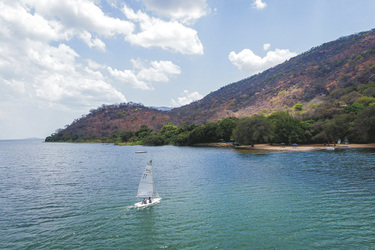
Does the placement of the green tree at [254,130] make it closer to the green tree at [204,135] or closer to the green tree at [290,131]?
the green tree at [290,131]

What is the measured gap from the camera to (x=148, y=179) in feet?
86.6

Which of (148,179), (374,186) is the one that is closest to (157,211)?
(148,179)

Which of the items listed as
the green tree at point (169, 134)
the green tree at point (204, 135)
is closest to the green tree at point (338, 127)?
the green tree at point (204, 135)

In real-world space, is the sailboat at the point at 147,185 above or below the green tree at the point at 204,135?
below

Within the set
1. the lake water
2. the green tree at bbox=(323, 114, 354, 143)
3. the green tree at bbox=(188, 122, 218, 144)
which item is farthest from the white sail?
the green tree at bbox=(188, 122, 218, 144)

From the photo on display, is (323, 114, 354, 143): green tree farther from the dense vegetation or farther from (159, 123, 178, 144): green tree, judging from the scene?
(159, 123, 178, 144): green tree

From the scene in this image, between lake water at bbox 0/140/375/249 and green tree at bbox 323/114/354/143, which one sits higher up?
green tree at bbox 323/114/354/143

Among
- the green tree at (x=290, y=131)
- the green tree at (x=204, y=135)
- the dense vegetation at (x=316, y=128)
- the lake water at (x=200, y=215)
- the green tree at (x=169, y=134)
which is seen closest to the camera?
the lake water at (x=200, y=215)

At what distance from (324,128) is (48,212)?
9942cm

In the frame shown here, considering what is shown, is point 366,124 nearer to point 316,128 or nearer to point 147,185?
point 316,128

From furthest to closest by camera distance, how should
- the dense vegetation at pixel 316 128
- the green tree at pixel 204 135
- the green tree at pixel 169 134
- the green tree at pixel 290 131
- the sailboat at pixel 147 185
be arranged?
the green tree at pixel 169 134, the green tree at pixel 204 135, the green tree at pixel 290 131, the dense vegetation at pixel 316 128, the sailboat at pixel 147 185

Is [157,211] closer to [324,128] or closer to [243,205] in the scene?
[243,205]

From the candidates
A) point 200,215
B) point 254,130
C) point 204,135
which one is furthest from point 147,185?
point 204,135

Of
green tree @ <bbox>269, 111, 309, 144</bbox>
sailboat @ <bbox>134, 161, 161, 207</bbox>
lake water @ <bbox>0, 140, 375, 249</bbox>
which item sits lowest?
lake water @ <bbox>0, 140, 375, 249</bbox>
